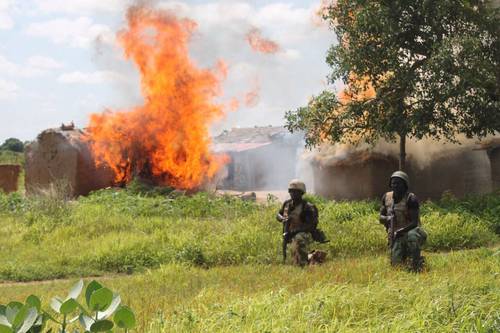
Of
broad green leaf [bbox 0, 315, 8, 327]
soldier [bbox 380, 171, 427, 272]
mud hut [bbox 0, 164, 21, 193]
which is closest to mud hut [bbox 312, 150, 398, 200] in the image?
soldier [bbox 380, 171, 427, 272]

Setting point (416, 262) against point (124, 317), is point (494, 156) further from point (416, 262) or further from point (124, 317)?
point (124, 317)

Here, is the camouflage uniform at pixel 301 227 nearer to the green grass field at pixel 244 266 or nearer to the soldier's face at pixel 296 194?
the soldier's face at pixel 296 194

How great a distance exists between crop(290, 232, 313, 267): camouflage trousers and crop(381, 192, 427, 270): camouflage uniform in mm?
1540

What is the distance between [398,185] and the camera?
9.13m

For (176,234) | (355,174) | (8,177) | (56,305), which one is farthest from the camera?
(8,177)

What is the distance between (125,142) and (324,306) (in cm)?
1794

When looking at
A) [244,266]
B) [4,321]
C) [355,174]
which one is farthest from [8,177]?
[4,321]

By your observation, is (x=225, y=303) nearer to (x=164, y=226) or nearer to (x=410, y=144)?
(x=164, y=226)

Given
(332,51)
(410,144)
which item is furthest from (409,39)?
(410,144)

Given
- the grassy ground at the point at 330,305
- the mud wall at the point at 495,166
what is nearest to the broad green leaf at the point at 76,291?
the grassy ground at the point at 330,305

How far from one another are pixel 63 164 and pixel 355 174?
33.6 feet

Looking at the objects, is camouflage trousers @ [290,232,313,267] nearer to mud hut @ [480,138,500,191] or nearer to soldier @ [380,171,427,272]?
soldier @ [380,171,427,272]

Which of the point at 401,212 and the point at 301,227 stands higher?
the point at 401,212

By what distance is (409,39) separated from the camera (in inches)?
653
